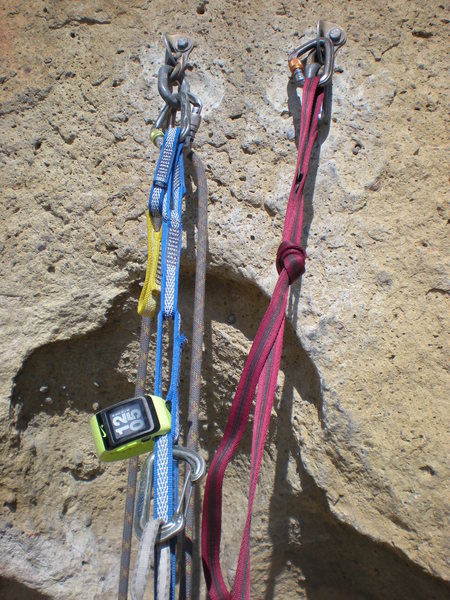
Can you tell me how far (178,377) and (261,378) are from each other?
0.47 ft

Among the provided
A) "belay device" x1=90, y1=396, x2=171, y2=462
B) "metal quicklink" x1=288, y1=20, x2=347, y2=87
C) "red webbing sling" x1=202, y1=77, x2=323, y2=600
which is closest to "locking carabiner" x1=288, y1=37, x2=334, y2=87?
"metal quicklink" x1=288, y1=20, x2=347, y2=87

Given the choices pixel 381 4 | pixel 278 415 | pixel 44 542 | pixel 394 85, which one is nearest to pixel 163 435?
pixel 278 415

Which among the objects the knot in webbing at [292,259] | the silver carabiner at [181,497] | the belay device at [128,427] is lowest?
the silver carabiner at [181,497]

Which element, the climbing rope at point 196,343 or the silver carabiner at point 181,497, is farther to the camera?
the climbing rope at point 196,343

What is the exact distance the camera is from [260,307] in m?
1.11

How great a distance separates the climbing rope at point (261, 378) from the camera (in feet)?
2.88

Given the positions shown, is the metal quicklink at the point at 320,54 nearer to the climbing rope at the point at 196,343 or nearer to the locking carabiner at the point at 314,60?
the locking carabiner at the point at 314,60

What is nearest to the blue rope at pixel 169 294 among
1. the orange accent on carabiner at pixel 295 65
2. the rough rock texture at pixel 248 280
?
the rough rock texture at pixel 248 280

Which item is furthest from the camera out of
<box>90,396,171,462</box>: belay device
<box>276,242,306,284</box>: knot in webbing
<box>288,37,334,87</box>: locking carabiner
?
<box>288,37,334,87</box>: locking carabiner

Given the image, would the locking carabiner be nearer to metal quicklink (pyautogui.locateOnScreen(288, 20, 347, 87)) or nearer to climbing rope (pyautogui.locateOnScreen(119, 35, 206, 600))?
metal quicklink (pyautogui.locateOnScreen(288, 20, 347, 87))

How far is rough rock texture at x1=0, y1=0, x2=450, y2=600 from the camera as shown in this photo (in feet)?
3.24

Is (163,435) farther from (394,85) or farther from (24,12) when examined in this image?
(24,12)

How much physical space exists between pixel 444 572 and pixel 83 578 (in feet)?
2.43

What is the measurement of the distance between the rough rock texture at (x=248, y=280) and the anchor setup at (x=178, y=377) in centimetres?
8
